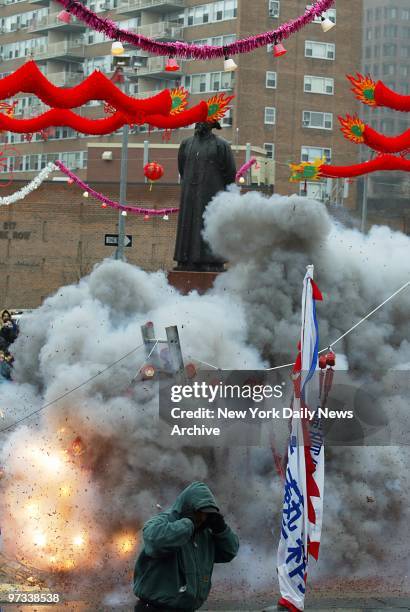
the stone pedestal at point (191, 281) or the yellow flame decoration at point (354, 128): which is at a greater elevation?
the yellow flame decoration at point (354, 128)

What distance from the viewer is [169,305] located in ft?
45.3

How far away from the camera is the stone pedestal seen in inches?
579

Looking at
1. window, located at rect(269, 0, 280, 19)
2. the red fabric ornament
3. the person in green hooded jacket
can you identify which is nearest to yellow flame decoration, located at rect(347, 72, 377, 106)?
the red fabric ornament

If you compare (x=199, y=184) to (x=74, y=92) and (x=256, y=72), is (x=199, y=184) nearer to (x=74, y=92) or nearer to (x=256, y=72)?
(x=74, y=92)

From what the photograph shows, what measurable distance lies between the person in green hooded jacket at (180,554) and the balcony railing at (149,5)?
47.9m

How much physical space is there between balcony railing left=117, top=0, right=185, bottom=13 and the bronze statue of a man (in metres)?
38.4

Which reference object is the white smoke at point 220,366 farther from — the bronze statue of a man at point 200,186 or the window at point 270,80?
the window at point 270,80

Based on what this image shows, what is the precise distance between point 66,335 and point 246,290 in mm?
2299

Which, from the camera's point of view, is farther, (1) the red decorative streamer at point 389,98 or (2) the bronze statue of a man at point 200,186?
(2) the bronze statue of a man at point 200,186

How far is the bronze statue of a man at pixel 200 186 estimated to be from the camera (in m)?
15.0

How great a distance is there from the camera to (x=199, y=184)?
15172mm

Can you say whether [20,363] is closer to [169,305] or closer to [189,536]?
[169,305]

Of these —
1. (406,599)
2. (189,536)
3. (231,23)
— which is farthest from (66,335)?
(231,23)

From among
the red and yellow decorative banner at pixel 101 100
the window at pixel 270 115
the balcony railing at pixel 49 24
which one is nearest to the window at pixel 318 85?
the window at pixel 270 115
